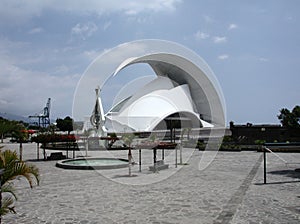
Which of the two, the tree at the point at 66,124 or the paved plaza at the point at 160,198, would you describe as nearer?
the paved plaza at the point at 160,198

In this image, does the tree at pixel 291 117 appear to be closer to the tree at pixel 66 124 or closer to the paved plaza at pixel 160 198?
the paved plaza at pixel 160 198

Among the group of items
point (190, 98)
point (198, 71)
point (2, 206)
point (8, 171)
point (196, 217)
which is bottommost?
point (196, 217)

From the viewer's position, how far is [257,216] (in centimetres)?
584

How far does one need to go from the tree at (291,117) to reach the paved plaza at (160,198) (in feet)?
5.71

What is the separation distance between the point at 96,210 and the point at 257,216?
304cm

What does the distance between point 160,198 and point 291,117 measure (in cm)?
672

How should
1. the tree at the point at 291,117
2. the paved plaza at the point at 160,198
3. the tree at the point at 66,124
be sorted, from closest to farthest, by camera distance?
the paved plaza at the point at 160,198, the tree at the point at 291,117, the tree at the point at 66,124

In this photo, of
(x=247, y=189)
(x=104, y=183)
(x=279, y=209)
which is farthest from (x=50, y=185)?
(x=279, y=209)

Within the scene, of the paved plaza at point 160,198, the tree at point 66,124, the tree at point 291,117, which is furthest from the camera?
the tree at point 66,124

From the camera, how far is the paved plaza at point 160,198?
19.1ft

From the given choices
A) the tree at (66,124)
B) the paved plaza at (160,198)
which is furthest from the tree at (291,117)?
the tree at (66,124)

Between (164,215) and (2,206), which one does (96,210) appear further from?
(2,206)

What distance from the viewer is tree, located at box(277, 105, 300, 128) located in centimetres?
1152

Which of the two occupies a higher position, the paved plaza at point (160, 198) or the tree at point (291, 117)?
the tree at point (291, 117)
